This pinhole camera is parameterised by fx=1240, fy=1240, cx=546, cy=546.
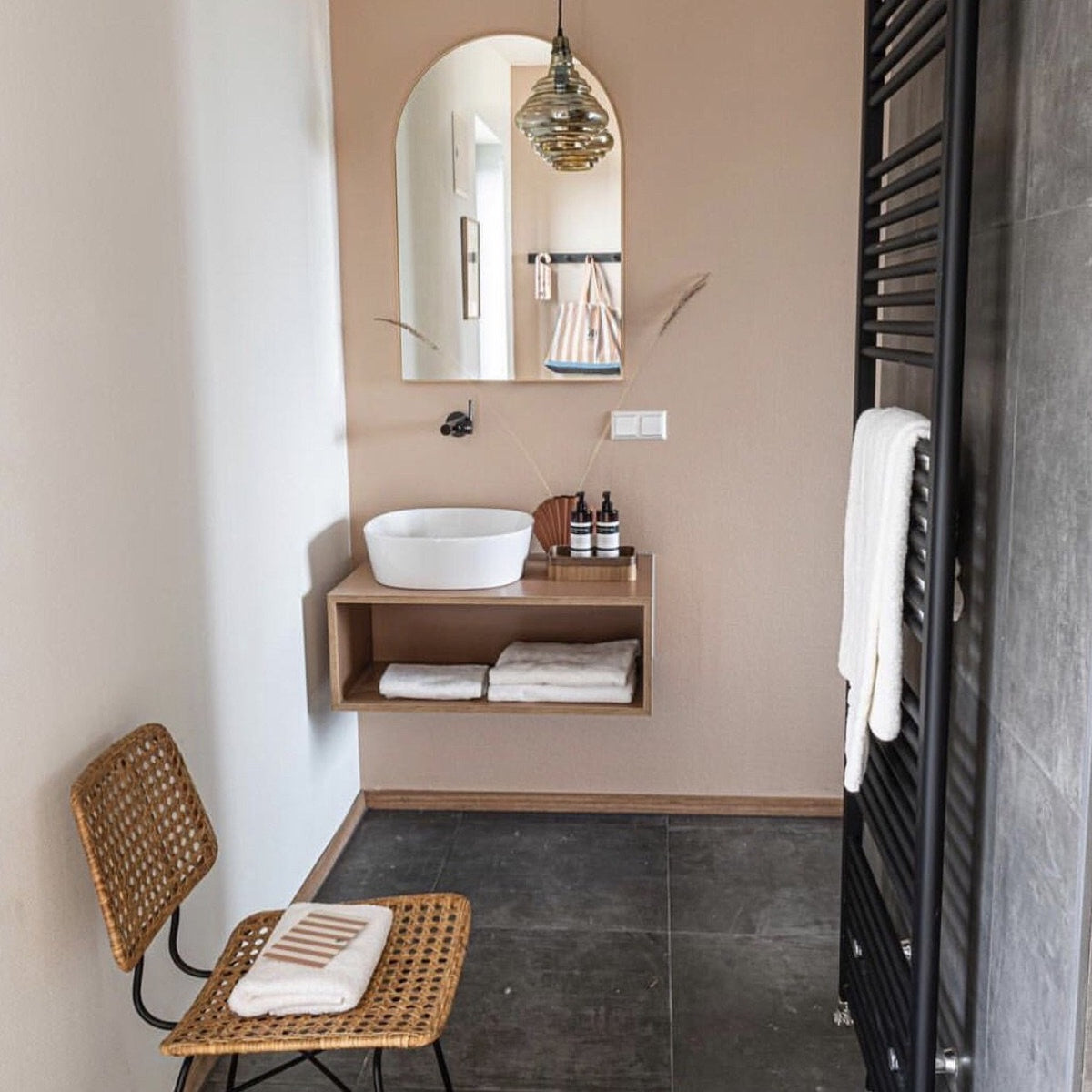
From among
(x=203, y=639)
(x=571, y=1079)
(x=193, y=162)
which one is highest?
(x=193, y=162)

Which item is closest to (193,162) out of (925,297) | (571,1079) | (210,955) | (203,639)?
(203,639)

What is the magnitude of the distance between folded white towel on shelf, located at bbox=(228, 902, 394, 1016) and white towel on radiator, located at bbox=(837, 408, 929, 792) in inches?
30.6

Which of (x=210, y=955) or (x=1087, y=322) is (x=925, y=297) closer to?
(x=1087, y=322)

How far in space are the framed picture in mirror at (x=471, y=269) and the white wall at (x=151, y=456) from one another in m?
0.37

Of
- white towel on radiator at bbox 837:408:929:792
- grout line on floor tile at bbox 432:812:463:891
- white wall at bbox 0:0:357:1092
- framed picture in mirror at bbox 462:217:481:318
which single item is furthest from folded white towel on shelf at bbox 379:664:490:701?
white towel on radiator at bbox 837:408:929:792

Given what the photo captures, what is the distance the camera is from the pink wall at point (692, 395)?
3.04 metres

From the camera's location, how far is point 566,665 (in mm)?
3014

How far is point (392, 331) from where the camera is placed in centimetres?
322

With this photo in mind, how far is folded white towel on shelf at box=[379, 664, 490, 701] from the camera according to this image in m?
3.03

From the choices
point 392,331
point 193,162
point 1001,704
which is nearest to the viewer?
point 1001,704

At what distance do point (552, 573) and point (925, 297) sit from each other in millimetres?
1485

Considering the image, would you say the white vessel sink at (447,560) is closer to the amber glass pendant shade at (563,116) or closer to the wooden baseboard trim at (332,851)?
the wooden baseboard trim at (332,851)

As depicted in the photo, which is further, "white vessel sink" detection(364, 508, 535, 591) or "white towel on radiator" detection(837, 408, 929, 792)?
"white vessel sink" detection(364, 508, 535, 591)

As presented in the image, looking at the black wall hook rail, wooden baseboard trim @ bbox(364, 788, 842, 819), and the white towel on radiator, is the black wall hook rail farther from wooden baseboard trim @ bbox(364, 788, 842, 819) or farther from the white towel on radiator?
wooden baseboard trim @ bbox(364, 788, 842, 819)
